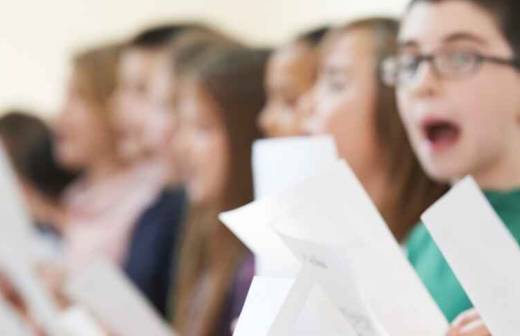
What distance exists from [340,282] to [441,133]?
237mm

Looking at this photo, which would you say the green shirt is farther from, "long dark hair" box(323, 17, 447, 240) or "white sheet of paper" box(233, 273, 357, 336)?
"white sheet of paper" box(233, 273, 357, 336)

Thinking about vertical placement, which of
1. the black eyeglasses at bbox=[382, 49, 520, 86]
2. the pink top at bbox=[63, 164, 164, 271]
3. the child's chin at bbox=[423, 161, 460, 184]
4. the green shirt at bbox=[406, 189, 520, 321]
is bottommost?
the pink top at bbox=[63, 164, 164, 271]

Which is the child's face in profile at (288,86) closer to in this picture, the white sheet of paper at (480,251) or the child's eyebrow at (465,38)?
the child's eyebrow at (465,38)

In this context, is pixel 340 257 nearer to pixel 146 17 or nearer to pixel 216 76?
pixel 216 76

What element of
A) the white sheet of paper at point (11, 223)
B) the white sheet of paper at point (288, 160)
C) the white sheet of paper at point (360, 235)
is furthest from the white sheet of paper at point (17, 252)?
the white sheet of paper at point (360, 235)

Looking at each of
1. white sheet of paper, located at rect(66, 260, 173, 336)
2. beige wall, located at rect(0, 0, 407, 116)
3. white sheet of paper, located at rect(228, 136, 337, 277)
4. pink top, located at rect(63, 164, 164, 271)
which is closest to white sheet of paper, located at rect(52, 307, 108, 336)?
white sheet of paper, located at rect(66, 260, 173, 336)

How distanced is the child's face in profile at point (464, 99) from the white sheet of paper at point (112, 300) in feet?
0.65

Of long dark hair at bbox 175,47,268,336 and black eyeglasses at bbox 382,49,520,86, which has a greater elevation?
black eyeglasses at bbox 382,49,520,86

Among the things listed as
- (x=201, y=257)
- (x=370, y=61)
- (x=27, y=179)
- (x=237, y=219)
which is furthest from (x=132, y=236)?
(x=237, y=219)

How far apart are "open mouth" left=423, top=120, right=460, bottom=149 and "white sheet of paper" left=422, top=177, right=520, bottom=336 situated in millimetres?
214

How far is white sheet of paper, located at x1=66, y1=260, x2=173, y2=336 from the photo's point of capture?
564 millimetres

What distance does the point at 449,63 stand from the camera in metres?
0.58

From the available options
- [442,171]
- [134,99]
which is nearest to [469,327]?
[442,171]

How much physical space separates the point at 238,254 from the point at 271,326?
459 millimetres
